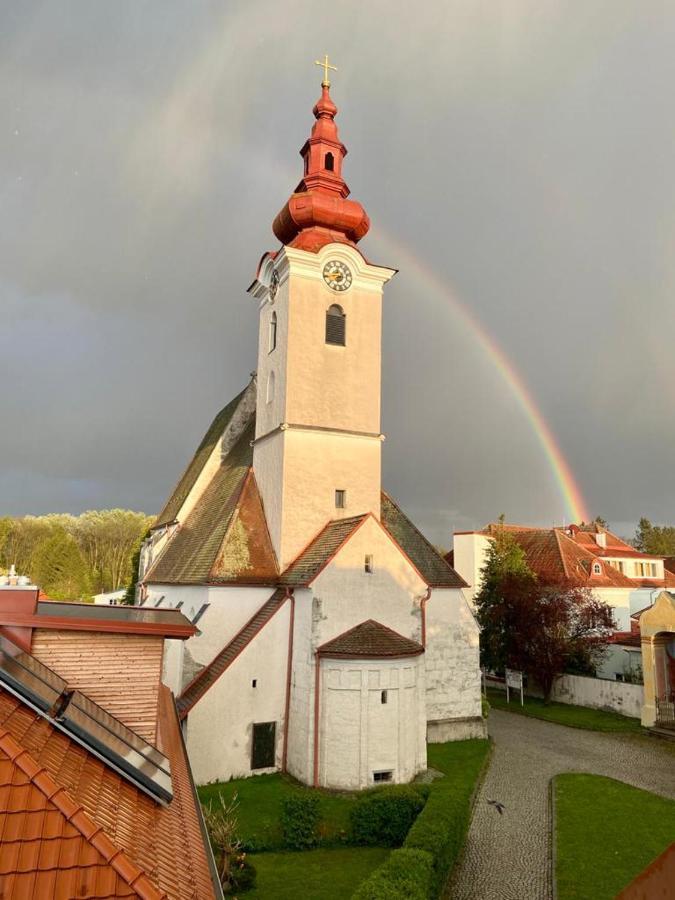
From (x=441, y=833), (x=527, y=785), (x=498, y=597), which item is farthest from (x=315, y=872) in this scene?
(x=498, y=597)

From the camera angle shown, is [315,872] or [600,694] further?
[600,694]

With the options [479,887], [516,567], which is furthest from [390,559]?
[516,567]

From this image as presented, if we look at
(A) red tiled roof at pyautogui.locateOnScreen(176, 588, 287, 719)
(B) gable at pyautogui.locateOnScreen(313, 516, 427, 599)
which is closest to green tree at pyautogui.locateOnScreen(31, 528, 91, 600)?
(A) red tiled roof at pyautogui.locateOnScreen(176, 588, 287, 719)

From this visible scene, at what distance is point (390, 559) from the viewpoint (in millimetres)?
19281

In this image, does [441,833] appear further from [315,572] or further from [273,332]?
[273,332]

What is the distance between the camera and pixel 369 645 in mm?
17297

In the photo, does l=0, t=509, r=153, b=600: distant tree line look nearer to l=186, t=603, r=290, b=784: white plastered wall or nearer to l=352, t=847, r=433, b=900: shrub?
l=186, t=603, r=290, b=784: white plastered wall

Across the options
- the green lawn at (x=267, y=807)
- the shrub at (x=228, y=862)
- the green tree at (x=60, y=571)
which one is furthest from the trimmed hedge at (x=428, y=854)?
the green tree at (x=60, y=571)

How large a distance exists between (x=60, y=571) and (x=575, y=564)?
47798 mm

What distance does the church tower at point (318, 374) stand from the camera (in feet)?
72.1

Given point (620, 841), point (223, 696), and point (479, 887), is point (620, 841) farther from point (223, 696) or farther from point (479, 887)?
point (223, 696)

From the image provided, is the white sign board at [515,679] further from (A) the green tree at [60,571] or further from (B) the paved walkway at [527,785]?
(A) the green tree at [60,571]

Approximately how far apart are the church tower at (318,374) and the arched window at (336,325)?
39mm

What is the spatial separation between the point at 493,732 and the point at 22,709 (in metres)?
22.2
